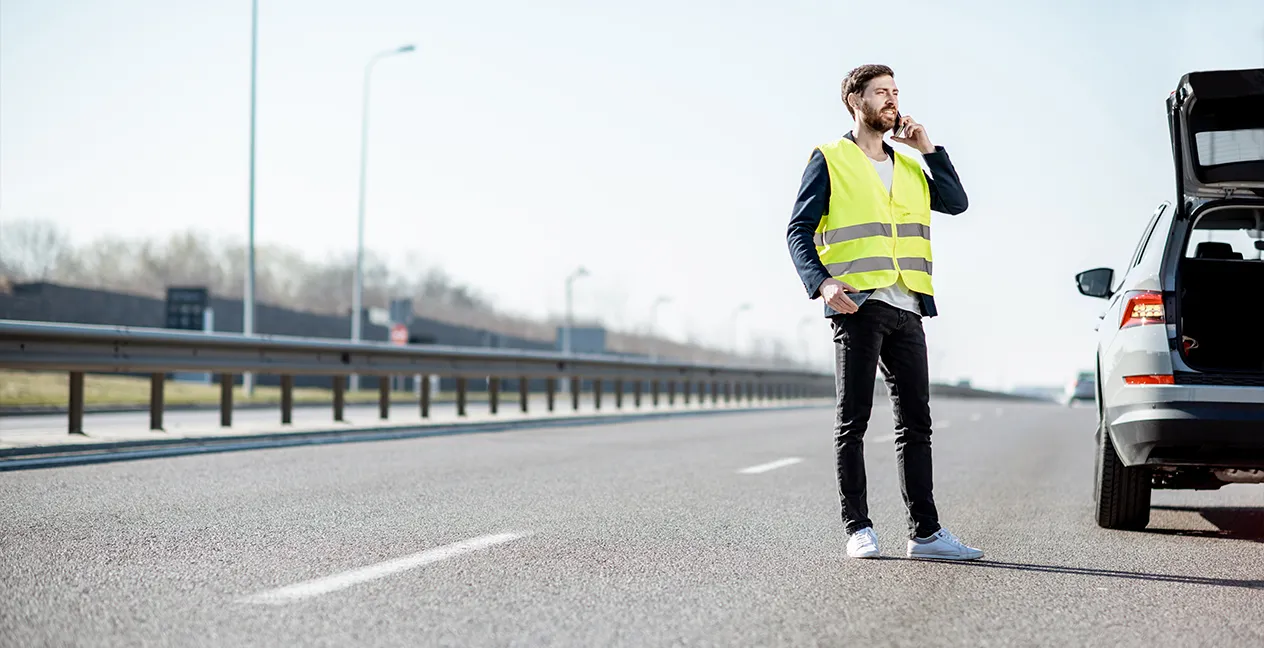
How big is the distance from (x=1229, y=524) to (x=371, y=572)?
4890 millimetres

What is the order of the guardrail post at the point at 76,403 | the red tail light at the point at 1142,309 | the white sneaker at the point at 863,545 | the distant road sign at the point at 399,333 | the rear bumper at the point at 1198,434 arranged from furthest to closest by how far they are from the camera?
1. the distant road sign at the point at 399,333
2. the guardrail post at the point at 76,403
3. the red tail light at the point at 1142,309
4. the rear bumper at the point at 1198,434
5. the white sneaker at the point at 863,545

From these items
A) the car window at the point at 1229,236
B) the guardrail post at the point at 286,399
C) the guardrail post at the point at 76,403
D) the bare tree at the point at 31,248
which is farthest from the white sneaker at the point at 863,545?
the bare tree at the point at 31,248

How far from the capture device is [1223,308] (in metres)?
7.04

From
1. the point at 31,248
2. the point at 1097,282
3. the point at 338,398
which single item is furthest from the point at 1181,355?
the point at 31,248

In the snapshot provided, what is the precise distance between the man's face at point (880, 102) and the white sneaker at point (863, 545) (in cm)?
170

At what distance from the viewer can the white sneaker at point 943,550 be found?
212 inches

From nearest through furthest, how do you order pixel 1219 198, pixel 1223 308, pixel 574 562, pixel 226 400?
pixel 574 562 < pixel 1219 198 < pixel 1223 308 < pixel 226 400

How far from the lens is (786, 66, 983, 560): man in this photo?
213 inches

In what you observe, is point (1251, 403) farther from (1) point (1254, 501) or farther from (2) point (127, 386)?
(2) point (127, 386)

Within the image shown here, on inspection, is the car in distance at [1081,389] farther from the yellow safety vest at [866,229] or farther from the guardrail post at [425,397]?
the yellow safety vest at [866,229]

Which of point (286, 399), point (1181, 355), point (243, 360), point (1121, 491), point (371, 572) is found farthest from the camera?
point (286, 399)

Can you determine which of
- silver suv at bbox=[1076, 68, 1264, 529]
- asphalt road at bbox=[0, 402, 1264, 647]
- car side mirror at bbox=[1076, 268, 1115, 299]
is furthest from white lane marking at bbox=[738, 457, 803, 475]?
silver suv at bbox=[1076, 68, 1264, 529]

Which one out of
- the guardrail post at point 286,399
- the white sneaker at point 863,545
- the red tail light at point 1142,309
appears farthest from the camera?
the guardrail post at point 286,399

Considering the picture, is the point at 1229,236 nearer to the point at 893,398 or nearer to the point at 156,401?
the point at 893,398
